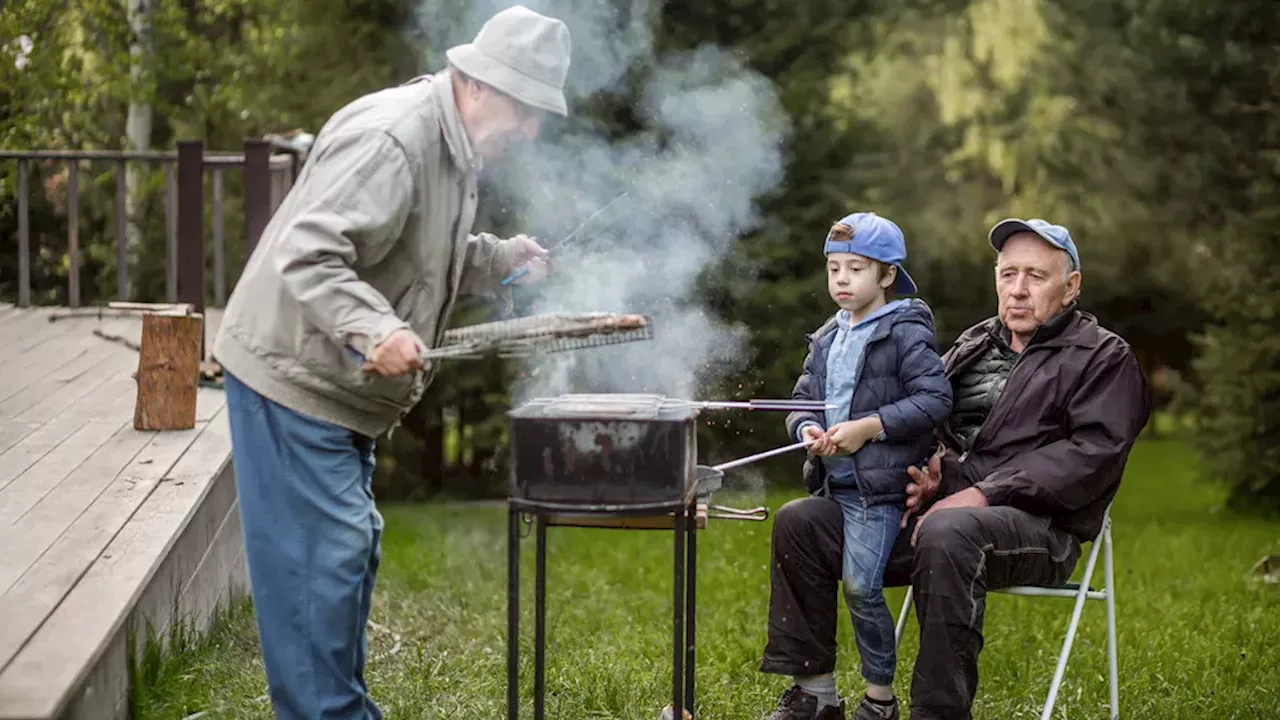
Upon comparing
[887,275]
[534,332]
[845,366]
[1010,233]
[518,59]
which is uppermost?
[518,59]

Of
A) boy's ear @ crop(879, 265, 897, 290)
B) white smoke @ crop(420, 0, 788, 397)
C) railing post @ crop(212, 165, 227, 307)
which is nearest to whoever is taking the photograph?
boy's ear @ crop(879, 265, 897, 290)

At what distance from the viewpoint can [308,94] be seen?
9.45 m

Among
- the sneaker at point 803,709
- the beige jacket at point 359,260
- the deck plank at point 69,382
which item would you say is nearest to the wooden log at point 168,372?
the deck plank at point 69,382

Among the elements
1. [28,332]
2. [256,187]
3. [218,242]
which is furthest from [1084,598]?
[28,332]

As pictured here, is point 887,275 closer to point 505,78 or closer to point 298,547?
point 505,78

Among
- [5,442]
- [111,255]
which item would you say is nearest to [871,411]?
[5,442]

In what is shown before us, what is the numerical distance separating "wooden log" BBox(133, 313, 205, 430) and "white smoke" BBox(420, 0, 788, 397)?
2.44 m

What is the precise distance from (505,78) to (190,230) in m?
4.21

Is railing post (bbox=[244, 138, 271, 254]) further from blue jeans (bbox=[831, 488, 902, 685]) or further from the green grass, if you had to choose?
blue jeans (bbox=[831, 488, 902, 685])

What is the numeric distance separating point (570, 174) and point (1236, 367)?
4314mm

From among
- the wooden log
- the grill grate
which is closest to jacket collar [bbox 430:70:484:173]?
the grill grate

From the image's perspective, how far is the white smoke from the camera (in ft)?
26.2

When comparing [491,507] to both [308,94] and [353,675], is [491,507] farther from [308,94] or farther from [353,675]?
[353,675]

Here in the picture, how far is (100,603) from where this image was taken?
3.33 metres
